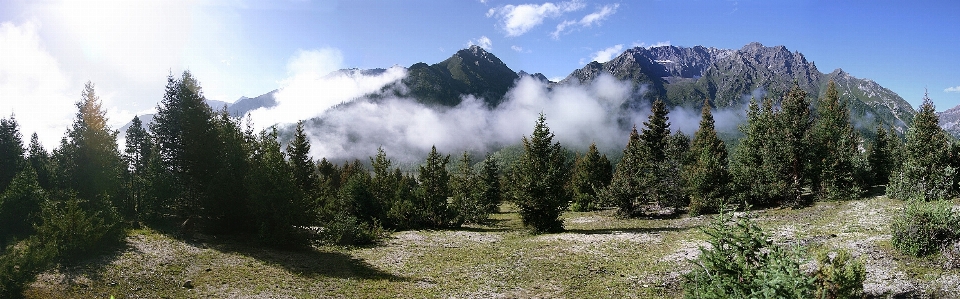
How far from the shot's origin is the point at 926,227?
664 inches

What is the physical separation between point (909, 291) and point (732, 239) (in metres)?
11.1

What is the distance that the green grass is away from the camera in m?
17.2

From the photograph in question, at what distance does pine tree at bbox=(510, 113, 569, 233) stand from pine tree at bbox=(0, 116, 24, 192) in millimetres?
50562

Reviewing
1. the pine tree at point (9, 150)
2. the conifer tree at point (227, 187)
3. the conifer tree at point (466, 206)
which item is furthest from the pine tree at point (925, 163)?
the pine tree at point (9, 150)

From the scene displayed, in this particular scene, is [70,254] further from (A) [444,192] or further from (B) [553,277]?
(A) [444,192]

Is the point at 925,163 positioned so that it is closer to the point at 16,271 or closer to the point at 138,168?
the point at 16,271

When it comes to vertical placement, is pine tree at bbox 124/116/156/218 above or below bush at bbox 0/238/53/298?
above

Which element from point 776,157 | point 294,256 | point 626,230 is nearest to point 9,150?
point 294,256

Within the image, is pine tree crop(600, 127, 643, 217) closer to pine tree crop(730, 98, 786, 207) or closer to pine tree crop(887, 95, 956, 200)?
pine tree crop(730, 98, 786, 207)

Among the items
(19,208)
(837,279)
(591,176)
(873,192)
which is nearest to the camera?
(837,279)

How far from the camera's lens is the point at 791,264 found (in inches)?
271

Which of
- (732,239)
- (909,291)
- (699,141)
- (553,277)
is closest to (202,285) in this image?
(553,277)

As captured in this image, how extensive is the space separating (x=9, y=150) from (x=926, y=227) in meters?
75.6

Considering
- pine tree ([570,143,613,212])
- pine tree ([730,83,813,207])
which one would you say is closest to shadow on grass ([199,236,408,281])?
pine tree ([730,83,813,207])
